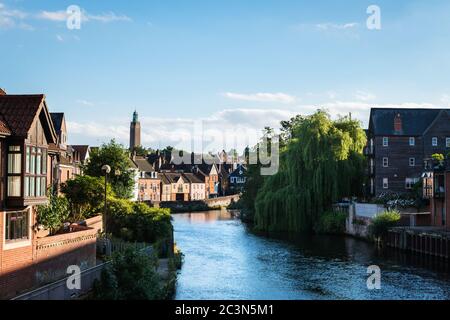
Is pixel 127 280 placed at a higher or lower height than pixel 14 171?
lower

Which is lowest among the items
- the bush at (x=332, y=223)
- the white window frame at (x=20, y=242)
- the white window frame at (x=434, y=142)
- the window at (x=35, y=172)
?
the bush at (x=332, y=223)

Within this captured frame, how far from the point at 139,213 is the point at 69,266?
15.8m

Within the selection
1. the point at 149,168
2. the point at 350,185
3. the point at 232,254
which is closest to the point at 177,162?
the point at 149,168

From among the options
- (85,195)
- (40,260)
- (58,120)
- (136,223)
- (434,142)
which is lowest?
(40,260)

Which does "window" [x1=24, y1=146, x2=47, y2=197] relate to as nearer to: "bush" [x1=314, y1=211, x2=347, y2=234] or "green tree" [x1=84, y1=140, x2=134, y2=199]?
"green tree" [x1=84, y1=140, x2=134, y2=199]

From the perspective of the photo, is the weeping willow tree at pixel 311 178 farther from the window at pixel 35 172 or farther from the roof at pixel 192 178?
the roof at pixel 192 178

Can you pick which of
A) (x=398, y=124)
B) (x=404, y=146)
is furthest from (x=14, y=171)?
(x=398, y=124)

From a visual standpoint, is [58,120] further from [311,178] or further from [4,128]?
[4,128]

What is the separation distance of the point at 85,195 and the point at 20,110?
753 inches

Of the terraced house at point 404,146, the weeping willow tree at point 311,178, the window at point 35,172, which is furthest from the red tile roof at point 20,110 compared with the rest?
the terraced house at point 404,146

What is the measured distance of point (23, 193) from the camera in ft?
72.1

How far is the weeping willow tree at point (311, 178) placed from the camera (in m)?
62.0

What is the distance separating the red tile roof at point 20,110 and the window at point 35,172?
814mm
